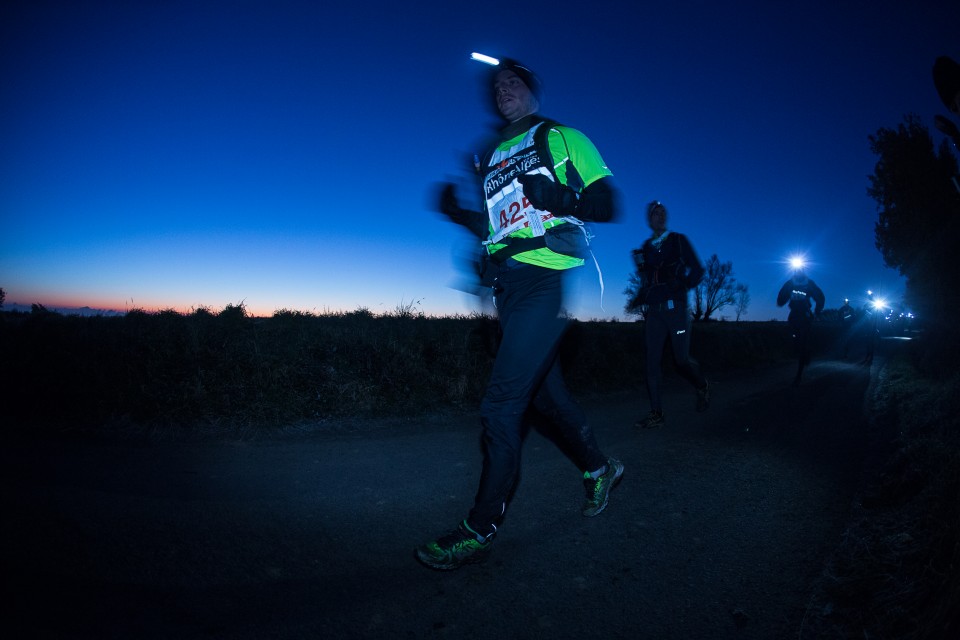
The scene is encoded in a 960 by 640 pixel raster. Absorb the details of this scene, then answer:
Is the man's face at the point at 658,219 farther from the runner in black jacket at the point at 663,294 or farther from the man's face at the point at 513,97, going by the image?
the man's face at the point at 513,97

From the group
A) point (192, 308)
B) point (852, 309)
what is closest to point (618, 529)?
point (192, 308)

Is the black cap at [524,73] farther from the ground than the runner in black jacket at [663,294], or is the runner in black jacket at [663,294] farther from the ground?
the black cap at [524,73]

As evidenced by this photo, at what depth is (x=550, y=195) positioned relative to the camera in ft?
7.28

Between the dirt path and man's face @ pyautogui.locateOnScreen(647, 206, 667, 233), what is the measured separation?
244 cm

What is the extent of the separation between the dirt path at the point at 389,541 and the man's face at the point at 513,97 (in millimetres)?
2322

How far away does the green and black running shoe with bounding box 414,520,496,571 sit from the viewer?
2.04 metres

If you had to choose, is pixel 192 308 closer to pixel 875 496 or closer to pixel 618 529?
pixel 618 529

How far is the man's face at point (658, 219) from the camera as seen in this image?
521cm

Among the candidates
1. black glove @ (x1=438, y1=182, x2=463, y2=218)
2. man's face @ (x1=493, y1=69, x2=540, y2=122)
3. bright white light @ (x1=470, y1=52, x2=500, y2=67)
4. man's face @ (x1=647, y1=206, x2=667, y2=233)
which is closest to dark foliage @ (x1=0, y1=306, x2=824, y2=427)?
black glove @ (x1=438, y1=182, x2=463, y2=218)

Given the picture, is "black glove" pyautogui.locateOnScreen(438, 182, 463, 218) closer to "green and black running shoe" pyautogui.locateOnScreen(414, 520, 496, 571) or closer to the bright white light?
the bright white light

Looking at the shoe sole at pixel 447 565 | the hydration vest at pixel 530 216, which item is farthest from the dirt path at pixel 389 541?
the hydration vest at pixel 530 216

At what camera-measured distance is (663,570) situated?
2.03 metres

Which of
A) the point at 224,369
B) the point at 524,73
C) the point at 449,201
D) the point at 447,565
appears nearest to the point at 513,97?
the point at 524,73

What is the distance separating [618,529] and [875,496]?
1.53 metres
